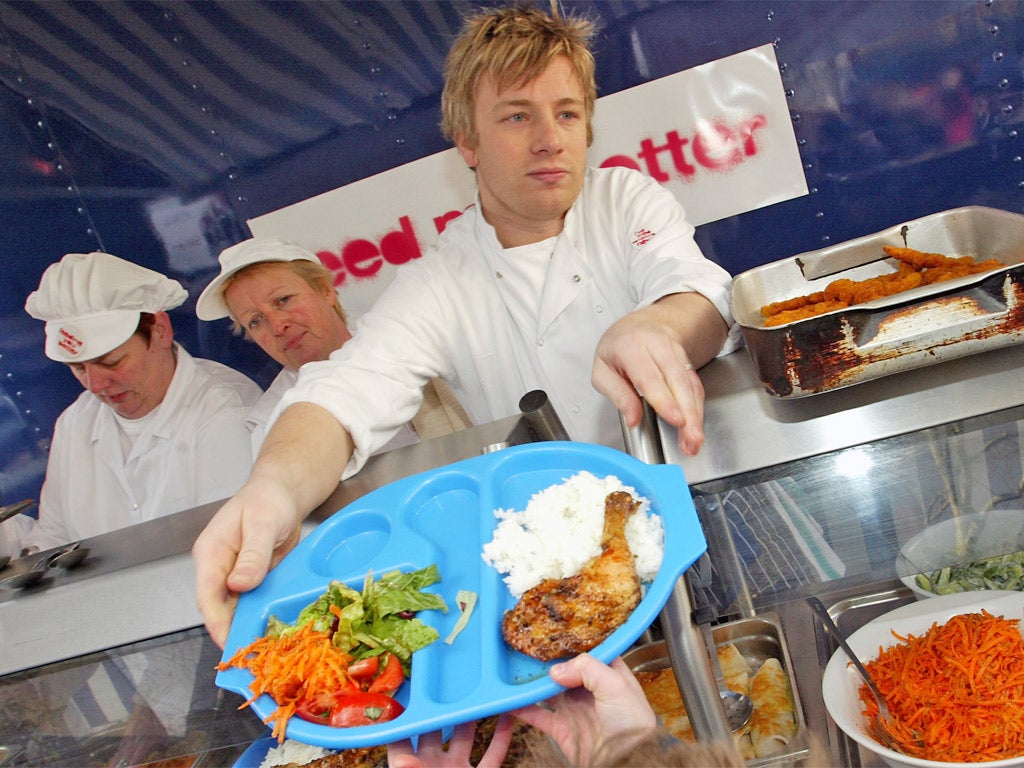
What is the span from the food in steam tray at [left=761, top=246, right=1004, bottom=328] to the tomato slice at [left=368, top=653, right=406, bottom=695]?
74cm

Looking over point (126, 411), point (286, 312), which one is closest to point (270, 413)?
point (286, 312)

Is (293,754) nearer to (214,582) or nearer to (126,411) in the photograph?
(214,582)

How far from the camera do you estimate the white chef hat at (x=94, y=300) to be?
3.27m

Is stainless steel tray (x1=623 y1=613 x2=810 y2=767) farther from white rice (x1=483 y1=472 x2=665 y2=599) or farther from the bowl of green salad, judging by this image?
white rice (x1=483 y1=472 x2=665 y2=599)

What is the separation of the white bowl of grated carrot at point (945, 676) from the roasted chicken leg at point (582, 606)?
1.67 ft

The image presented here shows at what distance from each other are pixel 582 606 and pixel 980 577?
86 centimetres

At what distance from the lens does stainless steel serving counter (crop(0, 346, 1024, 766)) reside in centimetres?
111

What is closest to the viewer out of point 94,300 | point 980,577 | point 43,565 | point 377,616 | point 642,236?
point 377,616

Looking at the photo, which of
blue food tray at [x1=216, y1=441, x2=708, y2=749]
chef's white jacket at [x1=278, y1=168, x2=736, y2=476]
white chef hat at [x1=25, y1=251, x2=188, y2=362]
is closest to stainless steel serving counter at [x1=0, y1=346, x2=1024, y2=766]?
blue food tray at [x1=216, y1=441, x2=708, y2=749]

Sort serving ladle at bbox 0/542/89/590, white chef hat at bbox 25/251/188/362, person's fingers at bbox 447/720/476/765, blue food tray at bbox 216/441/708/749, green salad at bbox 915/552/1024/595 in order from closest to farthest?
blue food tray at bbox 216/441/708/749
person's fingers at bbox 447/720/476/765
green salad at bbox 915/552/1024/595
serving ladle at bbox 0/542/89/590
white chef hat at bbox 25/251/188/362

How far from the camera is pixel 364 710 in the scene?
0.92m

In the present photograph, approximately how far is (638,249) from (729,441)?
124 cm

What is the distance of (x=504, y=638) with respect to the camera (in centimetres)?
97

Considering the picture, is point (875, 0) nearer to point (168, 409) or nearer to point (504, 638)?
point (504, 638)
